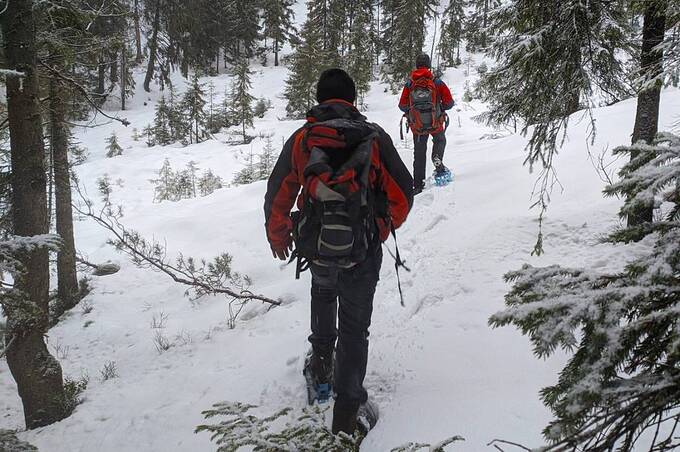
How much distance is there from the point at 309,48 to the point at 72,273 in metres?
24.0

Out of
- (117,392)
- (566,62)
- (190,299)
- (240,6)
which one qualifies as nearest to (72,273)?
(190,299)

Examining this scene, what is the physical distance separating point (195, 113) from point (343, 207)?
31469 millimetres

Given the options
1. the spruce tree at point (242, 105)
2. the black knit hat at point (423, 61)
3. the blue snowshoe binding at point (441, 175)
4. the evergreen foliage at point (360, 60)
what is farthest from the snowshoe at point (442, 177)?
the evergreen foliage at point (360, 60)

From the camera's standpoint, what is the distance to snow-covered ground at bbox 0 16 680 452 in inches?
114

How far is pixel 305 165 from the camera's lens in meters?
2.53

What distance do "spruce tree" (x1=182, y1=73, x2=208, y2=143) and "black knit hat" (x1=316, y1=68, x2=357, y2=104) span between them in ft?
98.4

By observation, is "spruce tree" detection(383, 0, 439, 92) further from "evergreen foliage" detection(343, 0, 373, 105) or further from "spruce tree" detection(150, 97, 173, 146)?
"spruce tree" detection(150, 97, 173, 146)

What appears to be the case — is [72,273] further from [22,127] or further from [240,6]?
[240,6]

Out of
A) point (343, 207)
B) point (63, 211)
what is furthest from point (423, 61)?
point (63, 211)


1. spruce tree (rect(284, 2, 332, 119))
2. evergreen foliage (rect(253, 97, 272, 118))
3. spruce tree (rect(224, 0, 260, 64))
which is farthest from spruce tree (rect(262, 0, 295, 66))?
spruce tree (rect(284, 2, 332, 119))

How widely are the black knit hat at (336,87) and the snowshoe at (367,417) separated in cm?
216

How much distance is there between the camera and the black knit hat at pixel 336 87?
268cm

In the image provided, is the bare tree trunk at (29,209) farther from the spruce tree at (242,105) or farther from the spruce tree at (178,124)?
the spruce tree at (178,124)

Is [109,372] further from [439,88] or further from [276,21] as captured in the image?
[276,21]
